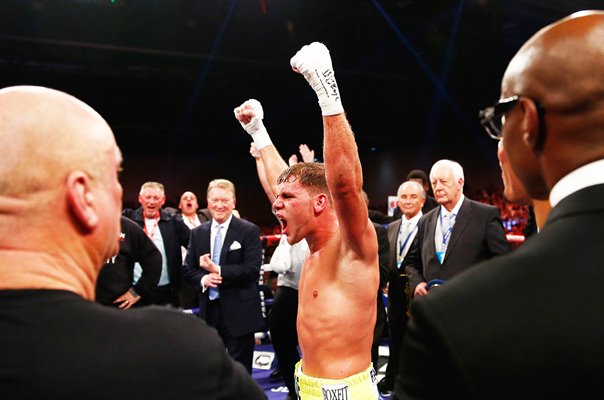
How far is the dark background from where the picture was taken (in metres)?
8.75

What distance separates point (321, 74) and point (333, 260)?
0.66m

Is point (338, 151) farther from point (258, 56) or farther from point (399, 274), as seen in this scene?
point (258, 56)

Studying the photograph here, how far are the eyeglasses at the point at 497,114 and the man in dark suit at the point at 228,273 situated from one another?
3.16m

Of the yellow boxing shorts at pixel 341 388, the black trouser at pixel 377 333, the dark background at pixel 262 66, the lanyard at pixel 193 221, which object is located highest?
the dark background at pixel 262 66

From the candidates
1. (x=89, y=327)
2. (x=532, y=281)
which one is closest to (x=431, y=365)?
(x=532, y=281)

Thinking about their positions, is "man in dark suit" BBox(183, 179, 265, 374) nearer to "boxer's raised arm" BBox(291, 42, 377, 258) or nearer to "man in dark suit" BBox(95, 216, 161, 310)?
"man in dark suit" BBox(95, 216, 161, 310)

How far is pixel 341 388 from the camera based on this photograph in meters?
1.92

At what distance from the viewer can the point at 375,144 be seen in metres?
15.1

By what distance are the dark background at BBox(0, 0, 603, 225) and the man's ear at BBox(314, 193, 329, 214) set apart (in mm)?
5612

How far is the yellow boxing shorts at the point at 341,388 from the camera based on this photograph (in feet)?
6.28

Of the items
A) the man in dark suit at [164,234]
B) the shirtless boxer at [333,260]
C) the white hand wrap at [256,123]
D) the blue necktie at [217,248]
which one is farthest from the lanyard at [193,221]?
the shirtless boxer at [333,260]

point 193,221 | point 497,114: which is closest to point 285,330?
point 193,221

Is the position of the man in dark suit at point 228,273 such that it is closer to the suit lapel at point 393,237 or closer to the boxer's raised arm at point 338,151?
the suit lapel at point 393,237

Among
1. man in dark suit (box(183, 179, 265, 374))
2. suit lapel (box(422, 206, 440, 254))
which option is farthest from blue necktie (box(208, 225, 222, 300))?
suit lapel (box(422, 206, 440, 254))
